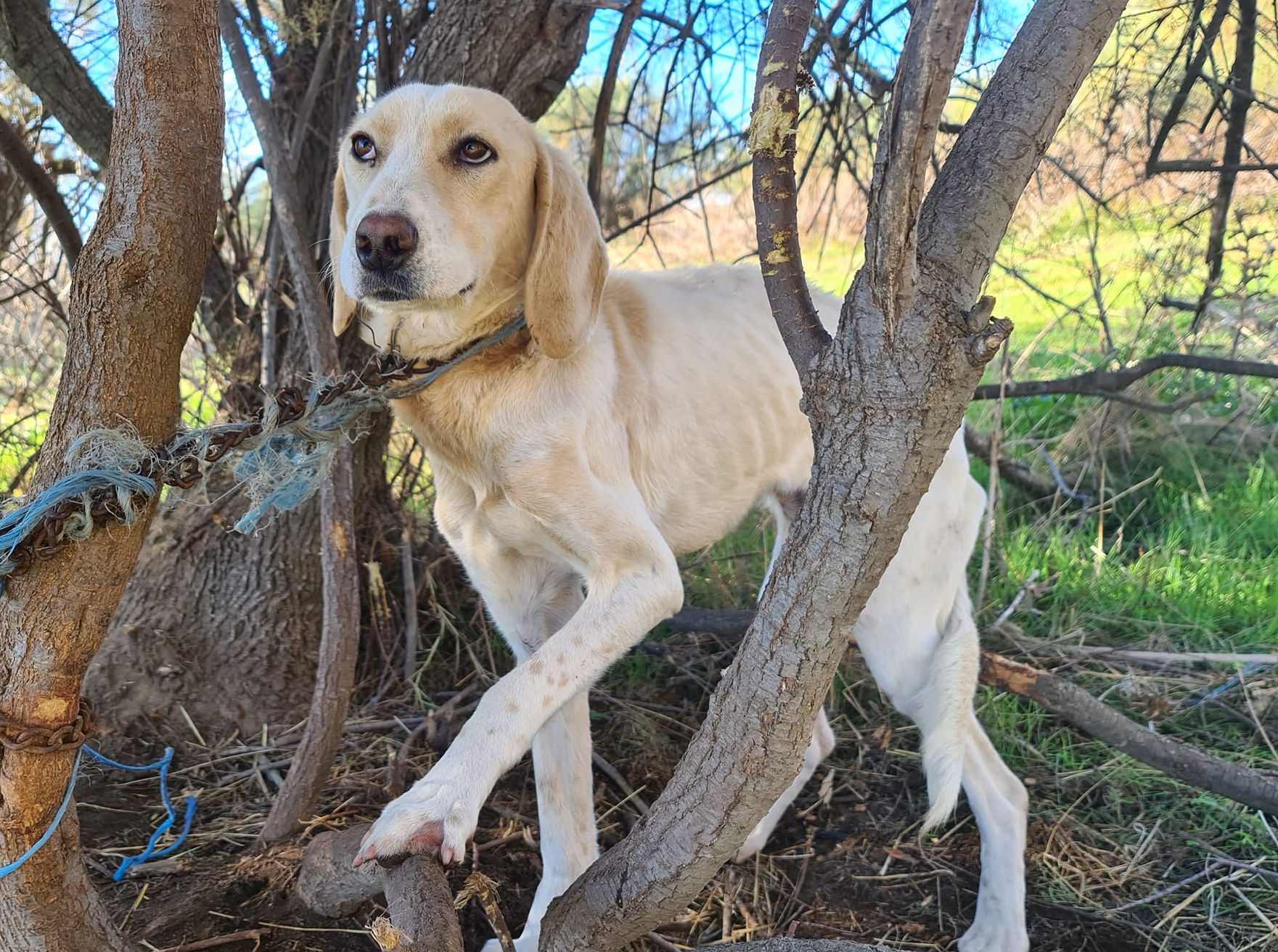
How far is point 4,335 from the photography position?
134 inches

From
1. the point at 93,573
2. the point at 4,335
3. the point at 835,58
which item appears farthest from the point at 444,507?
the point at 4,335

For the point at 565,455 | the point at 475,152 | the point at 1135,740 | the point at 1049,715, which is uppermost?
the point at 475,152

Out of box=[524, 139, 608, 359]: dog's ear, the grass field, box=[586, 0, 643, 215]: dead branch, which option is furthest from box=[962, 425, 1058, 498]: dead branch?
box=[524, 139, 608, 359]: dog's ear

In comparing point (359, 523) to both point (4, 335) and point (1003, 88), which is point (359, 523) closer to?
point (4, 335)

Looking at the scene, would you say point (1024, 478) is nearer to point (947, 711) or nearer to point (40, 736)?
point (947, 711)

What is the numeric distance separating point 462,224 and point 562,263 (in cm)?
23

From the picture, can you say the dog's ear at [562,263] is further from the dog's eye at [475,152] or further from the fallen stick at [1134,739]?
the fallen stick at [1134,739]

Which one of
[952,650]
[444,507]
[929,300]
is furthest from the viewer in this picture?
[952,650]

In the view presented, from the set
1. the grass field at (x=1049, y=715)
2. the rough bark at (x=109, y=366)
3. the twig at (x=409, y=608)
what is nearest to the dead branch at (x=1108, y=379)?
the grass field at (x=1049, y=715)

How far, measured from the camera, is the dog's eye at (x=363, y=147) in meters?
1.95

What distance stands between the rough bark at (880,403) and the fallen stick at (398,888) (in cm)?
29

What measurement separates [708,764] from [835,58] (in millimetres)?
1938

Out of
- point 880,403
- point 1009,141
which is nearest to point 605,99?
point 1009,141

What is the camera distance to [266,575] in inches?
116
